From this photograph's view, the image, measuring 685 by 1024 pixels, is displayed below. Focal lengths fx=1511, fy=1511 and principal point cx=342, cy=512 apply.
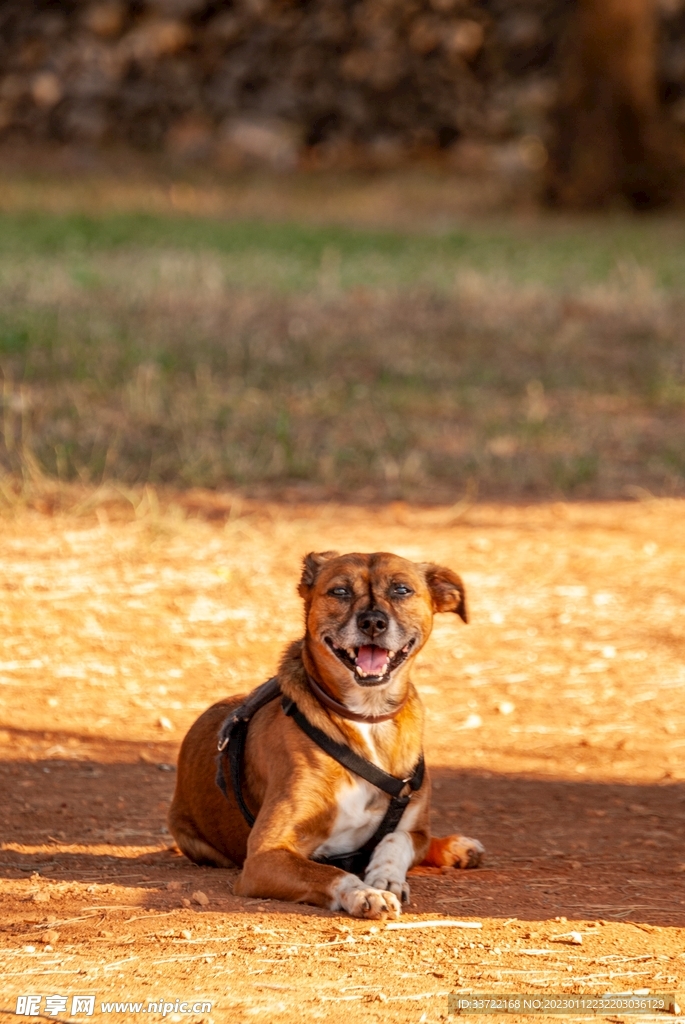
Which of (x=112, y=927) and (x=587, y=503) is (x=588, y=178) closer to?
(x=587, y=503)

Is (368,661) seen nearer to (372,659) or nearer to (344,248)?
(372,659)

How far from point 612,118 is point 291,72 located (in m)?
8.71

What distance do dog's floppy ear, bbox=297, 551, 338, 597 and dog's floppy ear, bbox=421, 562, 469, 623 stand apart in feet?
1.04

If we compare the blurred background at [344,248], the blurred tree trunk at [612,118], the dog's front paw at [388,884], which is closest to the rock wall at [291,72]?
the blurred background at [344,248]

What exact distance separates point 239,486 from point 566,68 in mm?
13659

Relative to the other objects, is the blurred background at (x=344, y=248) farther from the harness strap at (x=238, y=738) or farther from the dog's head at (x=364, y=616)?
the dog's head at (x=364, y=616)

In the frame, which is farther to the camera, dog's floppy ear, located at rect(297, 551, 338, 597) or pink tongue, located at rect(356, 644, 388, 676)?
dog's floppy ear, located at rect(297, 551, 338, 597)

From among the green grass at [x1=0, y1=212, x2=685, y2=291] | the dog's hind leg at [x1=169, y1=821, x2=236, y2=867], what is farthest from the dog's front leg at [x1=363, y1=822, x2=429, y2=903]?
the green grass at [x1=0, y1=212, x2=685, y2=291]

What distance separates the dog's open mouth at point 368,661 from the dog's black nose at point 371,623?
0.16ft

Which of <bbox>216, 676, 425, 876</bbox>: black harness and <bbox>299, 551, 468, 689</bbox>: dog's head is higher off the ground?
<bbox>299, 551, 468, 689</bbox>: dog's head

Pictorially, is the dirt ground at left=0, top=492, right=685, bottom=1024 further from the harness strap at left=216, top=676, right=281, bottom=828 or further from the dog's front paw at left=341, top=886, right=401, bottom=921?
the harness strap at left=216, top=676, right=281, bottom=828

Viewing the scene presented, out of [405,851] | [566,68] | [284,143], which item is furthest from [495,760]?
[284,143]

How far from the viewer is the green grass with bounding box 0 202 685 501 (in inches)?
393

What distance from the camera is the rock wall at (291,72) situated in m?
27.5
